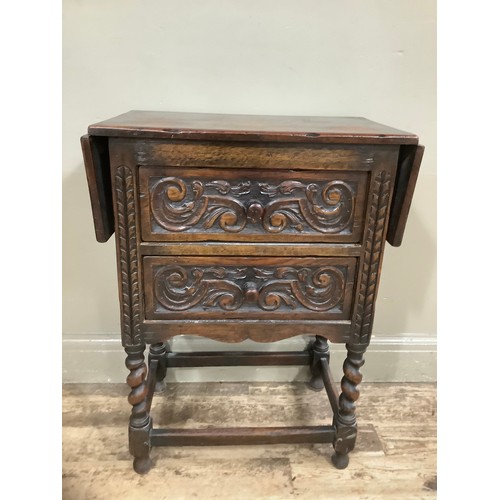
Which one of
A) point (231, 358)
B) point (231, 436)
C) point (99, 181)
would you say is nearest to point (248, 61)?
point (99, 181)

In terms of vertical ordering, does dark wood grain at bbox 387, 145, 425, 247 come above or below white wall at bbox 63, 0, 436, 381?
below

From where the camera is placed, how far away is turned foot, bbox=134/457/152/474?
128 cm

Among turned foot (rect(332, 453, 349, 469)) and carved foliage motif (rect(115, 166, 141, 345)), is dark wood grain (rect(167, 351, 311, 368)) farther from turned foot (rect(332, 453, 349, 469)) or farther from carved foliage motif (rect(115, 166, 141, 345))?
carved foliage motif (rect(115, 166, 141, 345))

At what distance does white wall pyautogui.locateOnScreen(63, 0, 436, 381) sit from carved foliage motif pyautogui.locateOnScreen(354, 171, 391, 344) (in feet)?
1.62

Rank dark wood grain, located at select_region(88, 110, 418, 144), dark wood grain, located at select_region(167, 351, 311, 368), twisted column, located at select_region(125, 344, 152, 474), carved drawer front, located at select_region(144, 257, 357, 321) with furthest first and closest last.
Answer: dark wood grain, located at select_region(167, 351, 311, 368) → twisted column, located at select_region(125, 344, 152, 474) → carved drawer front, located at select_region(144, 257, 357, 321) → dark wood grain, located at select_region(88, 110, 418, 144)

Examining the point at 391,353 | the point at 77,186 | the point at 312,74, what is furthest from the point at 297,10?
the point at 391,353

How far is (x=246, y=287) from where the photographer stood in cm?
109

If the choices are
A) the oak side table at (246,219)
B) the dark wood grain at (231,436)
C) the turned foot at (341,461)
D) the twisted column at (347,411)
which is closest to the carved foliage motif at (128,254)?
the oak side table at (246,219)

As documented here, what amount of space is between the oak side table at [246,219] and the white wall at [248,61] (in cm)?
23

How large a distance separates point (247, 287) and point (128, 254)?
304mm

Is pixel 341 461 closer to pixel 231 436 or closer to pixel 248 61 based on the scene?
pixel 231 436

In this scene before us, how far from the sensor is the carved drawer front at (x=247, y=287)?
107 centimetres

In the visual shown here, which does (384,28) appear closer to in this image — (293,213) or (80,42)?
(293,213)

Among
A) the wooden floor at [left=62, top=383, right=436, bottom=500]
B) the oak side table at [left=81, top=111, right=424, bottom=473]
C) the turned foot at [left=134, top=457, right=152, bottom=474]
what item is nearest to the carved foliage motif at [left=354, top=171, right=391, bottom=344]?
the oak side table at [left=81, top=111, right=424, bottom=473]
